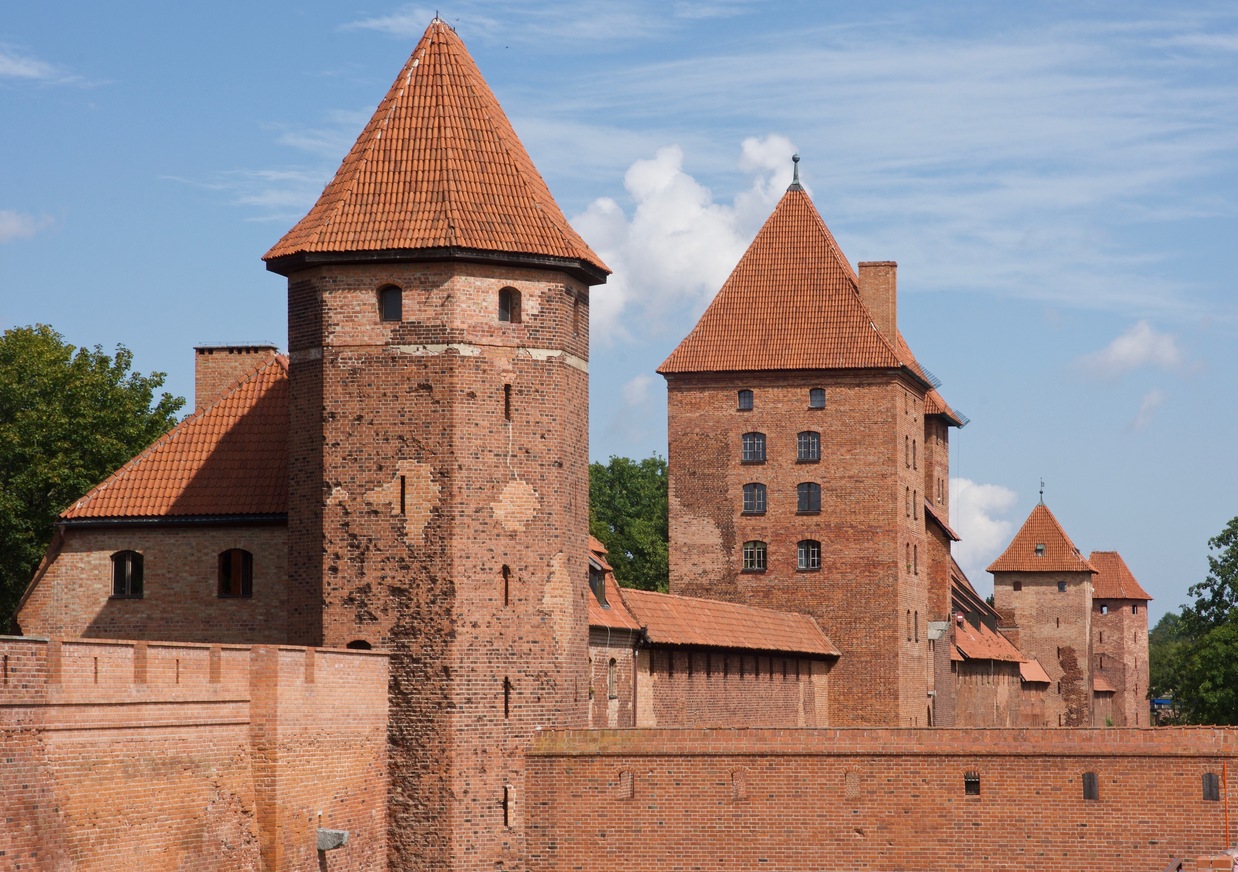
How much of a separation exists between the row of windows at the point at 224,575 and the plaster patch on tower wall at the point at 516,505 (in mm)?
4984

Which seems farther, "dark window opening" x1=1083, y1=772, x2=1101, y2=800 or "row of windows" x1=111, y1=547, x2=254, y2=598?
"row of windows" x1=111, y1=547, x2=254, y2=598

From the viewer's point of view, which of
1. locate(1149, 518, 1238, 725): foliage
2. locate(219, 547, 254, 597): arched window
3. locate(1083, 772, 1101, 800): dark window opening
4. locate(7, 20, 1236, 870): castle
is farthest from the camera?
A: locate(1149, 518, 1238, 725): foliage

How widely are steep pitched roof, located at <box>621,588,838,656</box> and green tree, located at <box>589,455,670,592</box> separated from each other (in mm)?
30991

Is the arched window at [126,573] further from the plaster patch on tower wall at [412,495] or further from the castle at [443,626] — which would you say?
the plaster patch on tower wall at [412,495]

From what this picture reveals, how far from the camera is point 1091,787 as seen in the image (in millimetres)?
28953

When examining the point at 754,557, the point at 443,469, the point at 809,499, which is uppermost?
the point at 809,499

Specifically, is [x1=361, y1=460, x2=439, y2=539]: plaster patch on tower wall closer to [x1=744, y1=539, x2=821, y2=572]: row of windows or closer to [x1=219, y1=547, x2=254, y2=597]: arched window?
[x1=219, y1=547, x2=254, y2=597]: arched window

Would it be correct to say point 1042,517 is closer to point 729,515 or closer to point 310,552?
point 729,515

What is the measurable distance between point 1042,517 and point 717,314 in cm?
4143

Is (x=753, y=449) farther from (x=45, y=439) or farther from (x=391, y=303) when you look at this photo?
(x=391, y=303)

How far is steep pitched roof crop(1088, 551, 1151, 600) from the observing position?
4026 inches

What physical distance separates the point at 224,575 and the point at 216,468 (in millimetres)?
1871

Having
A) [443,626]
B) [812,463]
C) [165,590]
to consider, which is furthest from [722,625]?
[443,626]

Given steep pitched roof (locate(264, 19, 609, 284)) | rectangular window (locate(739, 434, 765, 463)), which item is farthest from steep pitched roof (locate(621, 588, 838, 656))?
steep pitched roof (locate(264, 19, 609, 284))
